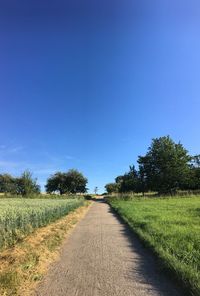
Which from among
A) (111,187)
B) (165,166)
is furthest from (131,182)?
(111,187)

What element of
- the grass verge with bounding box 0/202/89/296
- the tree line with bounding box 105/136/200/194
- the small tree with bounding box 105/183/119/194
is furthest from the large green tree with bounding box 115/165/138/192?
the grass verge with bounding box 0/202/89/296

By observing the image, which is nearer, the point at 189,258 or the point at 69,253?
the point at 189,258

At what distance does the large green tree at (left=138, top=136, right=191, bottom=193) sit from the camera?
227ft

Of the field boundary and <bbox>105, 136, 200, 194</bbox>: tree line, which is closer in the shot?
the field boundary

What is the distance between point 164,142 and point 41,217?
5924 centimetres

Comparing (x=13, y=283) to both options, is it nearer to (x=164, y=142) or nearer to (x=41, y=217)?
(x=41, y=217)

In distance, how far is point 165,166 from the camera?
70.2m

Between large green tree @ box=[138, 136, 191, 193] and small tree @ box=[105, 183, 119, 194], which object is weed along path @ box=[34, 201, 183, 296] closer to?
large green tree @ box=[138, 136, 191, 193]

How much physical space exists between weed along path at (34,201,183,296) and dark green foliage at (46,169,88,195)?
330 feet

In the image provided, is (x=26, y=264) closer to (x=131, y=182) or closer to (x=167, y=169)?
(x=167, y=169)

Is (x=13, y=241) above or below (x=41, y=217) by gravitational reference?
below

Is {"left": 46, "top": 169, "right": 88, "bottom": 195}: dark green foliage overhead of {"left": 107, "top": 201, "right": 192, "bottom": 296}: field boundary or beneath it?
overhead

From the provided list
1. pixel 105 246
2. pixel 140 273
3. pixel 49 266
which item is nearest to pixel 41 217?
pixel 105 246

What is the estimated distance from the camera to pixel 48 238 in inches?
522
